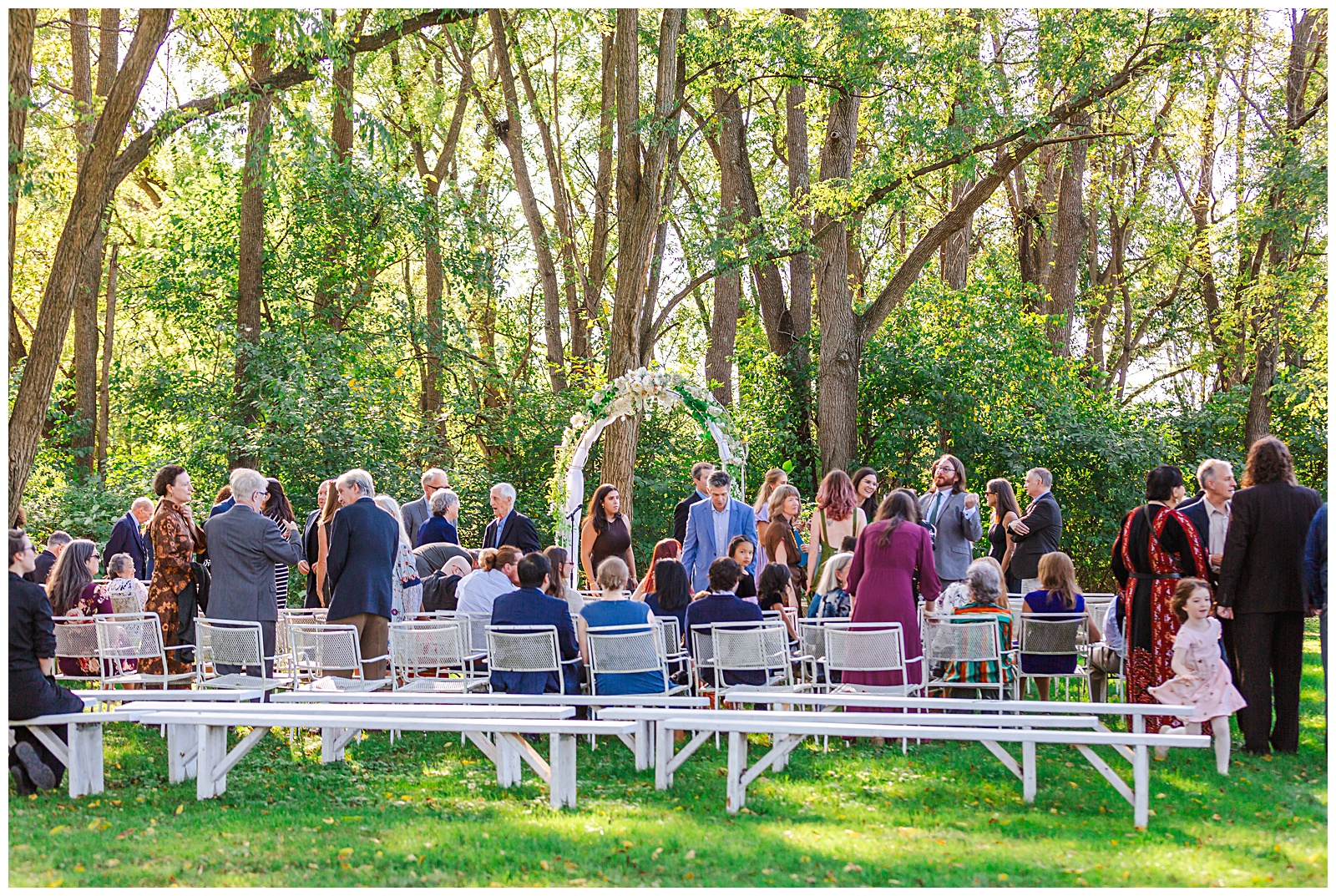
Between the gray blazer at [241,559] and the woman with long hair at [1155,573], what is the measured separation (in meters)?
5.48

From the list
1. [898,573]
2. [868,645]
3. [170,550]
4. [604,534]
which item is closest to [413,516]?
[604,534]

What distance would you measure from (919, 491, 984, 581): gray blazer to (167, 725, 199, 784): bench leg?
572cm

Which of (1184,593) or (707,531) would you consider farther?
(707,531)

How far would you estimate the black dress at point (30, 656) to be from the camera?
6.55 m

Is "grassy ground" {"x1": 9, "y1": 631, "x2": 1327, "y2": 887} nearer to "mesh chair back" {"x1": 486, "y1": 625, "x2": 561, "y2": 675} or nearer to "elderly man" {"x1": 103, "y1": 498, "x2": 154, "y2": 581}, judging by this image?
"mesh chair back" {"x1": 486, "y1": 625, "x2": 561, "y2": 675}

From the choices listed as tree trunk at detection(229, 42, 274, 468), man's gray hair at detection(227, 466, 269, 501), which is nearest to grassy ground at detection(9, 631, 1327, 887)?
man's gray hair at detection(227, 466, 269, 501)

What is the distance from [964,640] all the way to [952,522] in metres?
2.41

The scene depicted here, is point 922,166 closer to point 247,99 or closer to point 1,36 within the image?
point 247,99

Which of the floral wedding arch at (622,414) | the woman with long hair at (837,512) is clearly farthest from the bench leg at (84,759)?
the floral wedding arch at (622,414)

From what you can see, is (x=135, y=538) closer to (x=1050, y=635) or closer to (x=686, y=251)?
(x=1050, y=635)

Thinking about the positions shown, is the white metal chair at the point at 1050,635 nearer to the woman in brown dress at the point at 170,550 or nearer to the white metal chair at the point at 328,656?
the white metal chair at the point at 328,656

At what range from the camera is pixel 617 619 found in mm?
7543

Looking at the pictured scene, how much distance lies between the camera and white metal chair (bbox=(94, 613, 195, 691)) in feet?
27.7

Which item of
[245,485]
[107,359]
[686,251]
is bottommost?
[245,485]
